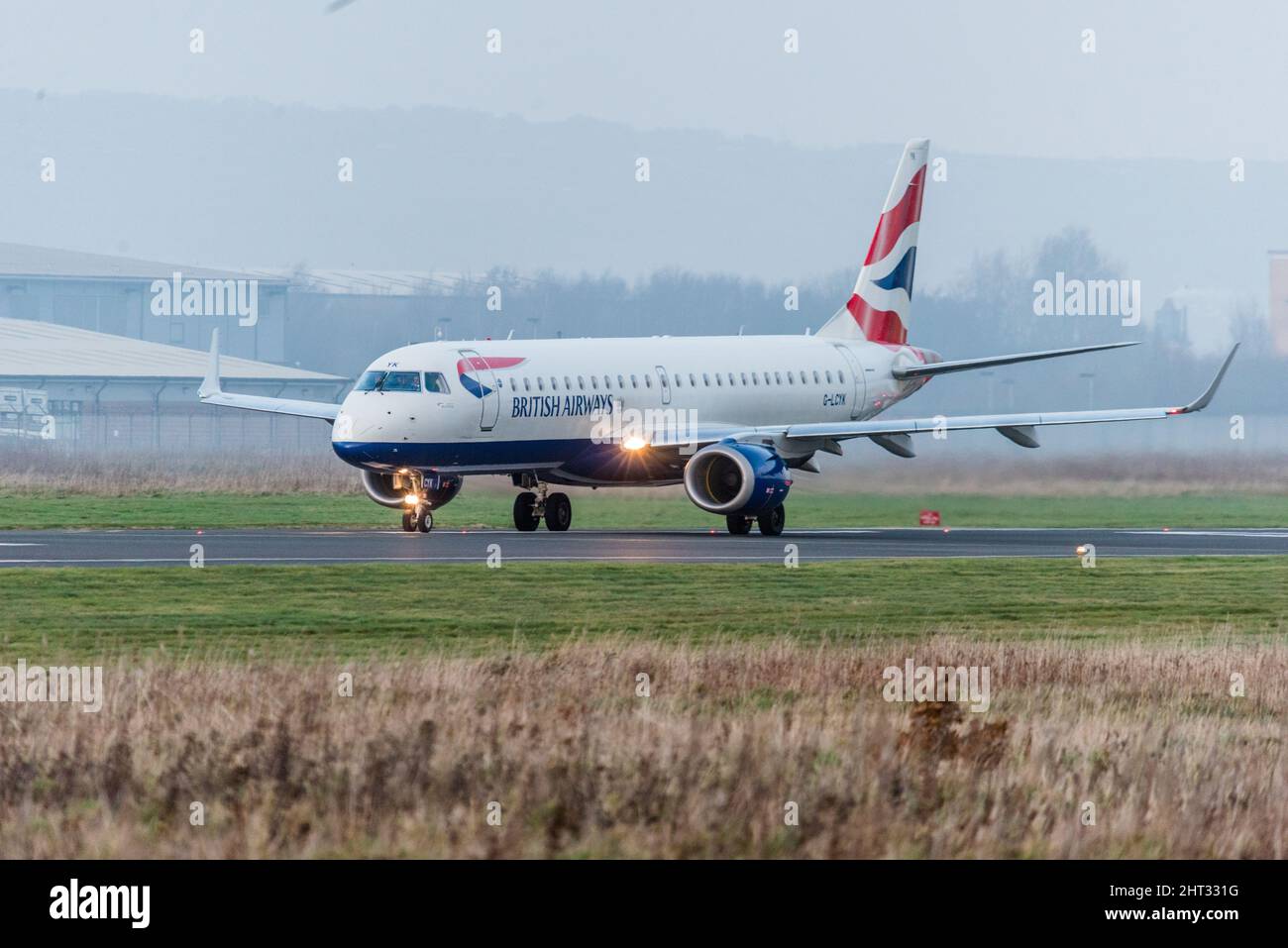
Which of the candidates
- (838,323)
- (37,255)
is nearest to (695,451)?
(838,323)

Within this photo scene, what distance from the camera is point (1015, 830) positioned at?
1340cm

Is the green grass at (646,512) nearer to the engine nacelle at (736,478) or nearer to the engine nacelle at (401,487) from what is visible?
the engine nacelle at (401,487)

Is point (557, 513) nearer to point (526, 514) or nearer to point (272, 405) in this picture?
point (526, 514)

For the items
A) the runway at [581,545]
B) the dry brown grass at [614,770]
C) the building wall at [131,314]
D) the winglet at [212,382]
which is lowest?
the dry brown grass at [614,770]

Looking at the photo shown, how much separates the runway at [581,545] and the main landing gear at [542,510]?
588 millimetres

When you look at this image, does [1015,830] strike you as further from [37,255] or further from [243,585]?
[37,255]

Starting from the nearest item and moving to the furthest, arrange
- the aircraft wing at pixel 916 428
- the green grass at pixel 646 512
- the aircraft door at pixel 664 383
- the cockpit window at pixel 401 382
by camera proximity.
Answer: the cockpit window at pixel 401 382
the aircraft wing at pixel 916 428
the aircraft door at pixel 664 383
the green grass at pixel 646 512

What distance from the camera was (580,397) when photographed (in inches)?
1807

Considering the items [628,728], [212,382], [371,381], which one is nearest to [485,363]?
[371,381]

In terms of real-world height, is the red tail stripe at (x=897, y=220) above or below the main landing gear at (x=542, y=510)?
above

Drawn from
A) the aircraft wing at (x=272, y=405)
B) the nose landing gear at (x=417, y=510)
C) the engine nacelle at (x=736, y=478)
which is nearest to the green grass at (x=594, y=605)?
the engine nacelle at (x=736, y=478)

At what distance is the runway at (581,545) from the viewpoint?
3591cm

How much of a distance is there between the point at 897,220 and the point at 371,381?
18.3 metres

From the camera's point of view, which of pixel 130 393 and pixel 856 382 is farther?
pixel 130 393
